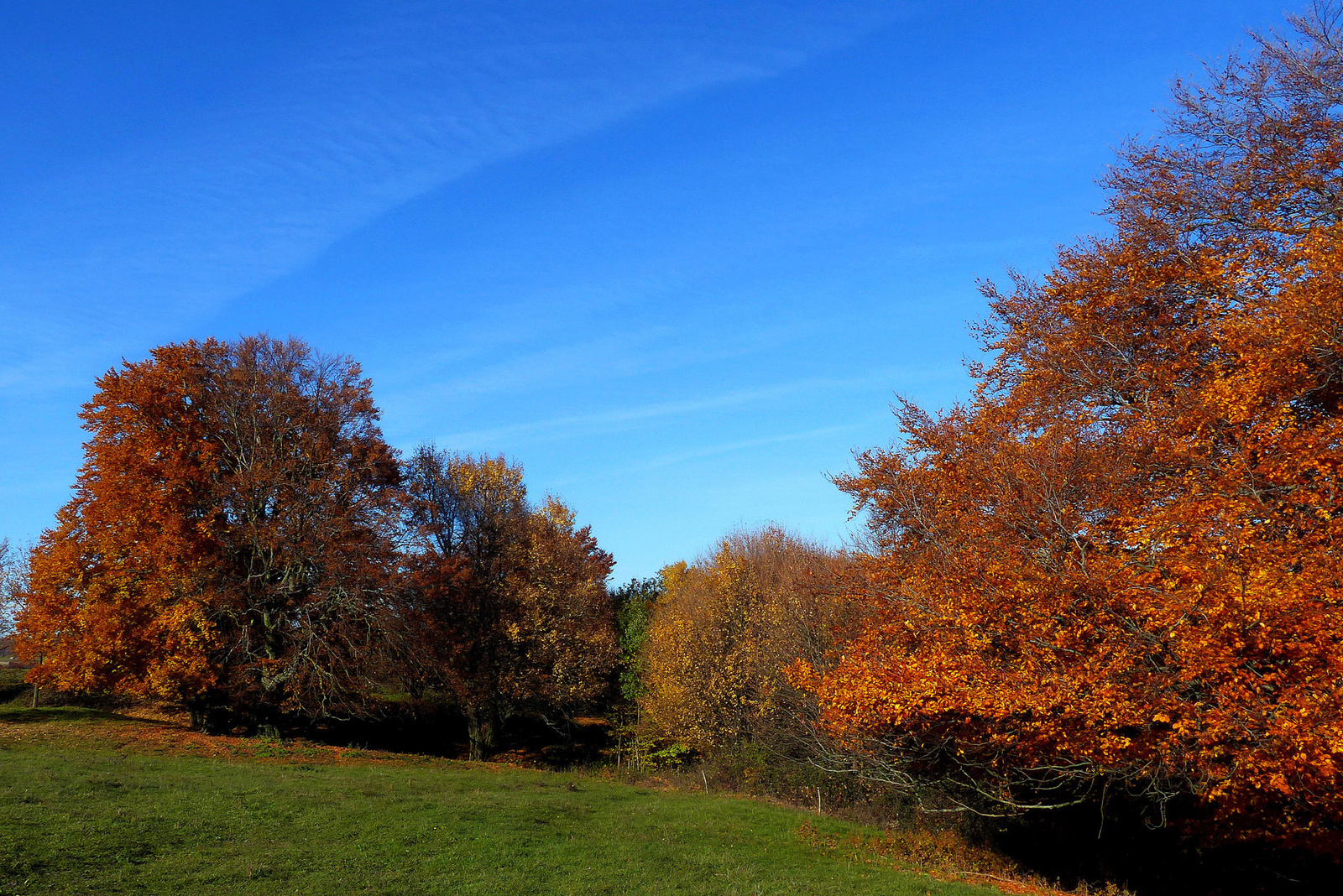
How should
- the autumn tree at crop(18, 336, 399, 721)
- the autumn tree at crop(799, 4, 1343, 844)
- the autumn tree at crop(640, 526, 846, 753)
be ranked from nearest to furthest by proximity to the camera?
the autumn tree at crop(799, 4, 1343, 844) → the autumn tree at crop(18, 336, 399, 721) → the autumn tree at crop(640, 526, 846, 753)

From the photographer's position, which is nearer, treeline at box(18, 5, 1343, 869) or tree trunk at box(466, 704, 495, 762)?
treeline at box(18, 5, 1343, 869)

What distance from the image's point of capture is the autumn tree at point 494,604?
119 ft

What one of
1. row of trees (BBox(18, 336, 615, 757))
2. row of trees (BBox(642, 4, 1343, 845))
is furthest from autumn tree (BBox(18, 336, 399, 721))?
row of trees (BBox(642, 4, 1343, 845))

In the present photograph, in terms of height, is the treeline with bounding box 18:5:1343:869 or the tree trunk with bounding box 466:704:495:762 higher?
the treeline with bounding box 18:5:1343:869

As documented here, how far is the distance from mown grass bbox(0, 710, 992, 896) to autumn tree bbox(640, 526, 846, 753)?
23.9 feet

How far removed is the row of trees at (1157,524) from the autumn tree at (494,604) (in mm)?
20831

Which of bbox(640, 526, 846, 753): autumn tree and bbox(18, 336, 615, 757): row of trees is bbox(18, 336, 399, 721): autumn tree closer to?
bbox(18, 336, 615, 757): row of trees

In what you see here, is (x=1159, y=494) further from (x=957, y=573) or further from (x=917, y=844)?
(x=917, y=844)

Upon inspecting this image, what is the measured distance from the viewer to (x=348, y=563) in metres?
30.6

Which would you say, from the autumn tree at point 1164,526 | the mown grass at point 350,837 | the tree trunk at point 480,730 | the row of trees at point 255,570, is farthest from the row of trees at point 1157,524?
the tree trunk at point 480,730

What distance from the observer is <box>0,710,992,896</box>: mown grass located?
12.2m

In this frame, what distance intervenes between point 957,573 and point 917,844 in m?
9.09

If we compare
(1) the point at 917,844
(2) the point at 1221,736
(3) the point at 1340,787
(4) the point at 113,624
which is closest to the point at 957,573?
(2) the point at 1221,736

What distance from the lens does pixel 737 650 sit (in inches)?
1404
